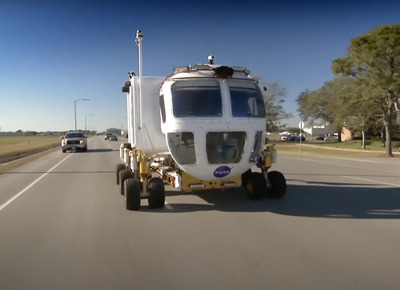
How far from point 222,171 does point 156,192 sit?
4.98 ft

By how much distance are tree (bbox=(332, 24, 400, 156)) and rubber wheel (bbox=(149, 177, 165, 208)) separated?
2350cm

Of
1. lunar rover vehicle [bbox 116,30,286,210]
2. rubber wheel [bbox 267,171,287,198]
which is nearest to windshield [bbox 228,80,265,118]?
lunar rover vehicle [bbox 116,30,286,210]

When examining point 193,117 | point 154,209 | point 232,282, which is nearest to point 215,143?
point 193,117

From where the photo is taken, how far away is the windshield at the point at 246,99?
28.6 feet

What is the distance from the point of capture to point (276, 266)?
5.25 meters

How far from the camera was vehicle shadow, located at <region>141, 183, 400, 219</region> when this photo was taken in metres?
8.61

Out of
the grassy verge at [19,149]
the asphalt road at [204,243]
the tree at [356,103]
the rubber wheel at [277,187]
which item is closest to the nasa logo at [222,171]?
the asphalt road at [204,243]

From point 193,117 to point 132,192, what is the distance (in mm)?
2123

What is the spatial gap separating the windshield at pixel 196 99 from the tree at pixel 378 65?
22814 millimetres

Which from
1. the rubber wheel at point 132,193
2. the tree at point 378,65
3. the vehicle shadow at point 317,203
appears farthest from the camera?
the tree at point 378,65

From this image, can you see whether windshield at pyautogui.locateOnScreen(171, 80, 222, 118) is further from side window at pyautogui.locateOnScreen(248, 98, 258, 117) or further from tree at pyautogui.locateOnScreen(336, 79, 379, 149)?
tree at pyautogui.locateOnScreen(336, 79, 379, 149)

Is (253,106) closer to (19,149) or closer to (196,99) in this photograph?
(196,99)

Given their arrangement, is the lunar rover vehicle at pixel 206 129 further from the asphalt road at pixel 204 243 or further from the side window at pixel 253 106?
the asphalt road at pixel 204 243

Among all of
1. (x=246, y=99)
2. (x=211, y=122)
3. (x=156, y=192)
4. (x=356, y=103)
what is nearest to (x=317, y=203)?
(x=246, y=99)
